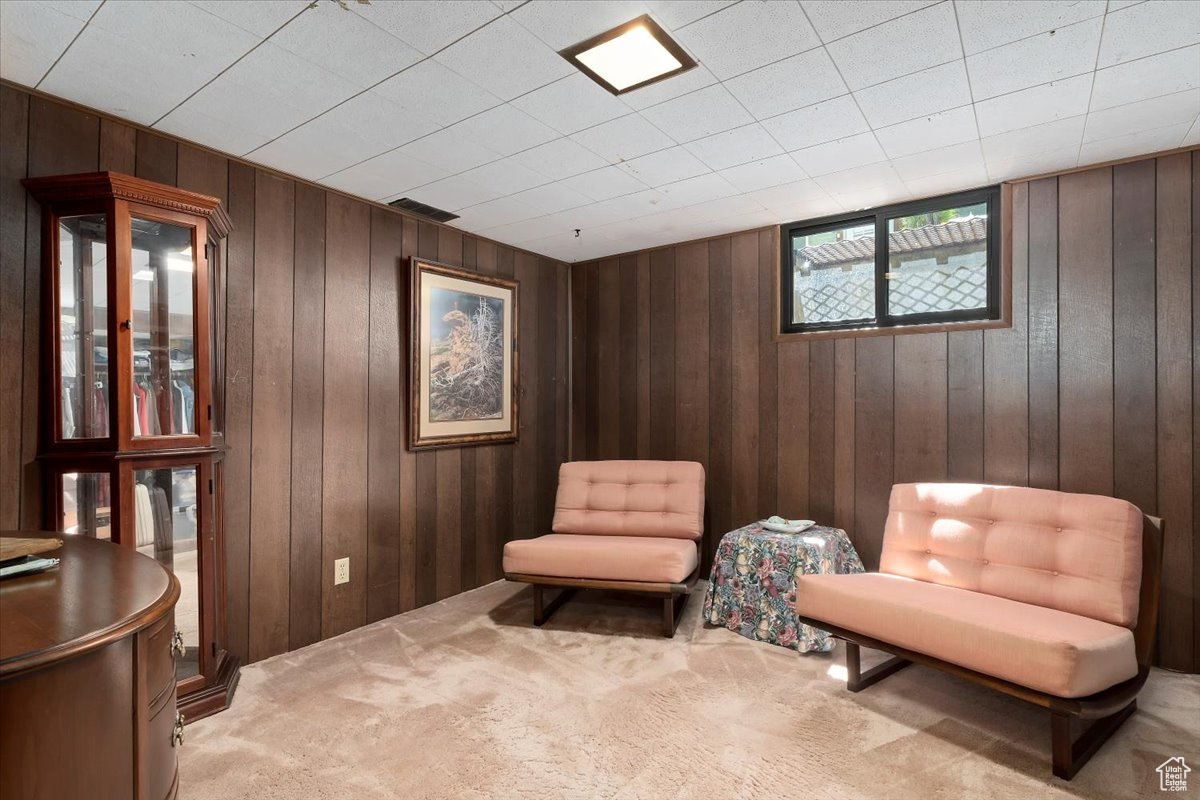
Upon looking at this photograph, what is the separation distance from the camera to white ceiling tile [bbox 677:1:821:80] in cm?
165

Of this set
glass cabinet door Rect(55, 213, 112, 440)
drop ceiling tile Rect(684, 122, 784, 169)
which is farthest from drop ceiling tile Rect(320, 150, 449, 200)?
drop ceiling tile Rect(684, 122, 784, 169)

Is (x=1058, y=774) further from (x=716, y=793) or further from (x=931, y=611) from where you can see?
(x=716, y=793)

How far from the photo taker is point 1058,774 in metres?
1.83

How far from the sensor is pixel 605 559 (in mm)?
2984

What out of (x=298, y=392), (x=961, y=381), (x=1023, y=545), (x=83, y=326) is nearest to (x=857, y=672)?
(x=1023, y=545)

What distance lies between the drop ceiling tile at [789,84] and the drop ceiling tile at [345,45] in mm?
1104

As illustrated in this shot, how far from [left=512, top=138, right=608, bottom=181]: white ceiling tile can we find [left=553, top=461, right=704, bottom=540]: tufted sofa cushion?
181 cm

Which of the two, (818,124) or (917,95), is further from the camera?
(818,124)

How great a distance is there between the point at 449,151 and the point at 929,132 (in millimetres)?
1997

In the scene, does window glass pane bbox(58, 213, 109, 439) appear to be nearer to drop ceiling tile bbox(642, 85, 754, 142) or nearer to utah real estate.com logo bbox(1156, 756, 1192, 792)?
drop ceiling tile bbox(642, 85, 754, 142)

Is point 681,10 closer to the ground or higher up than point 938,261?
higher up

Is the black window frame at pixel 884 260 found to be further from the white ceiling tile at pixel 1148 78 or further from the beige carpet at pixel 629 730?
the beige carpet at pixel 629 730

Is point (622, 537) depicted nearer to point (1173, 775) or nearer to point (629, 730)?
point (629, 730)

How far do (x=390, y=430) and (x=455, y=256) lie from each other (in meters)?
1.18
